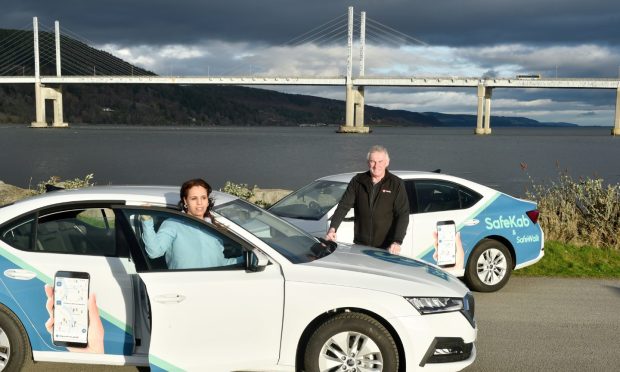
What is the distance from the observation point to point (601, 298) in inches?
303

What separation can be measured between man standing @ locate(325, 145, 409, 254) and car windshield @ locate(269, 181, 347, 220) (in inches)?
53.5

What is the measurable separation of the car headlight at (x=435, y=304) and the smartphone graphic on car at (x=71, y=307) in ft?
6.98

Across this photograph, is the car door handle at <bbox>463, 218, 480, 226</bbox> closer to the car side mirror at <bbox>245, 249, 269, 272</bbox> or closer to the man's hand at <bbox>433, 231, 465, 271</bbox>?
the man's hand at <bbox>433, 231, 465, 271</bbox>

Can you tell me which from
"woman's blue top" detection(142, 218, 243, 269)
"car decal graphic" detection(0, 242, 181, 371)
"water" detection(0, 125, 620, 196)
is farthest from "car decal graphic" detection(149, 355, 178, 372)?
"water" detection(0, 125, 620, 196)

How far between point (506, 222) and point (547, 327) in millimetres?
1856

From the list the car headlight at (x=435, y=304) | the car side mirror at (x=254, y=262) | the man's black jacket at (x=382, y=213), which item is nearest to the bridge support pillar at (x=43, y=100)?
the man's black jacket at (x=382, y=213)

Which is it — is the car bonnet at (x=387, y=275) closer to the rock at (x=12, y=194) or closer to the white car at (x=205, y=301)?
the white car at (x=205, y=301)

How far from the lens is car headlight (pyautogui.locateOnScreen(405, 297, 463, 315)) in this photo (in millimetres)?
4445

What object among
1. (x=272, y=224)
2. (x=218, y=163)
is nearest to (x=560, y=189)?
(x=272, y=224)

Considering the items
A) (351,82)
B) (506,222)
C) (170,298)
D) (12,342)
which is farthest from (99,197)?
(351,82)

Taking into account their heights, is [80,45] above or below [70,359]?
above

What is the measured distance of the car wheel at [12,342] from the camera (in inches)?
181

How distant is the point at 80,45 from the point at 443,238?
5630 inches

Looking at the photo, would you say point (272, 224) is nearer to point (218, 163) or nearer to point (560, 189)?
point (560, 189)
